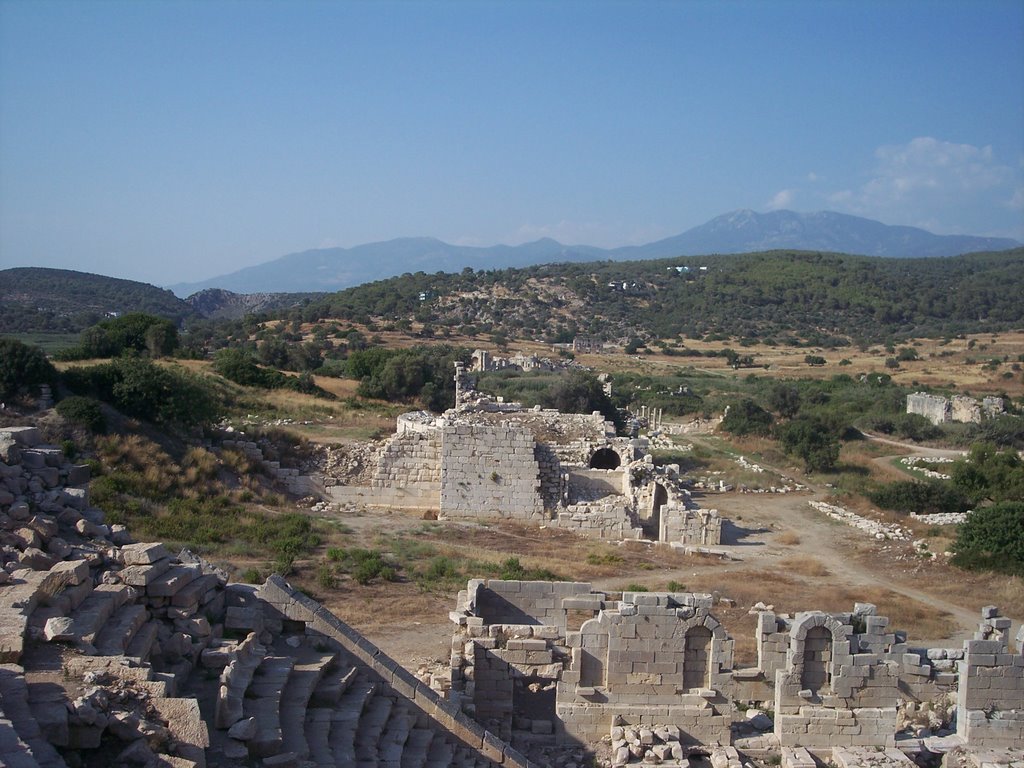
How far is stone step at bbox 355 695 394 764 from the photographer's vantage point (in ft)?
23.7

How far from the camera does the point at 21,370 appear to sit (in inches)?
830

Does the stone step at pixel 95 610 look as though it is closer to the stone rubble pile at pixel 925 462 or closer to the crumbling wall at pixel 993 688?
Result: the crumbling wall at pixel 993 688

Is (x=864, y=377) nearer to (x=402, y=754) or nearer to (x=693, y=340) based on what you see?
(x=693, y=340)

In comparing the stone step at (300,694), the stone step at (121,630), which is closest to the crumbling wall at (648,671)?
the stone step at (300,694)

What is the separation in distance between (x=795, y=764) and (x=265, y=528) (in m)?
10.9

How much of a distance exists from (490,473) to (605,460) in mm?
4404

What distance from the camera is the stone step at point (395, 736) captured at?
7.34 meters

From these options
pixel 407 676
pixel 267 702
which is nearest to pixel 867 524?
pixel 407 676

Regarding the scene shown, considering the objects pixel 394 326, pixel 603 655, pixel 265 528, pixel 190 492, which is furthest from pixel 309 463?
pixel 394 326

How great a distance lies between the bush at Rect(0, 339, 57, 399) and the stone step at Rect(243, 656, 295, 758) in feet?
52.0

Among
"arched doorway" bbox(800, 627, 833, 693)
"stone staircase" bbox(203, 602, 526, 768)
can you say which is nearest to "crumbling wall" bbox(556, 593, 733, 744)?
"arched doorway" bbox(800, 627, 833, 693)

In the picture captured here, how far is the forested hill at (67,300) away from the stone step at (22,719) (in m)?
53.6

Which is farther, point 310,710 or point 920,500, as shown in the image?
point 920,500

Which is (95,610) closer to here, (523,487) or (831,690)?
(831,690)
